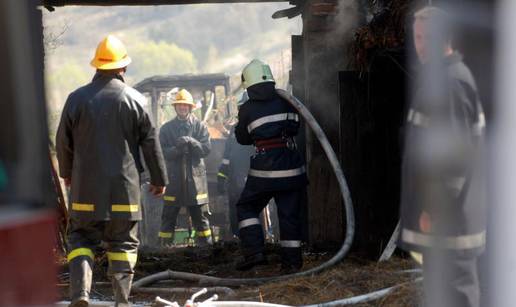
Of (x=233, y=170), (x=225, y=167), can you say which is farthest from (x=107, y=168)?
(x=233, y=170)

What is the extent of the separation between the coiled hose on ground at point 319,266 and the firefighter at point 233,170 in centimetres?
303

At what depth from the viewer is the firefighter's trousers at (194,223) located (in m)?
10.4

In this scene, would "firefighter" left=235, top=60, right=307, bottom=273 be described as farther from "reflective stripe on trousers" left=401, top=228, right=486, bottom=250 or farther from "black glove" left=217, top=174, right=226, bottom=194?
"reflective stripe on trousers" left=401, top=228, right=486, bottom=250

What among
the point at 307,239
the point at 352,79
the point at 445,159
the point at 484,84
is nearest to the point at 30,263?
the point at 445,159

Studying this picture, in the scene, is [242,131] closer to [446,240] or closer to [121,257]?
[121,257]

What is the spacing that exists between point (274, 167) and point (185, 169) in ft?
10.9

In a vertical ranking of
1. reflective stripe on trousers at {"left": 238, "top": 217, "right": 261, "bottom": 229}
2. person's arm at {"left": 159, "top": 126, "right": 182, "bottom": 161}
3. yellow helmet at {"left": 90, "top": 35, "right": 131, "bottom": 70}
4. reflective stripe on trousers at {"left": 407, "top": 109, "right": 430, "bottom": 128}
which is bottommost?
reflective stripe on trousers at {"left": 238, "top": 217, "right": 261, "bottom": 229}

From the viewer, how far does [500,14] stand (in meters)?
3.08

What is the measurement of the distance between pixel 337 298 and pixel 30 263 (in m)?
3.93

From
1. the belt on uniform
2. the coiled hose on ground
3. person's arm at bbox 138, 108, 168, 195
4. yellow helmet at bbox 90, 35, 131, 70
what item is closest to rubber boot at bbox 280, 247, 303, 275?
the coiled hose on ground

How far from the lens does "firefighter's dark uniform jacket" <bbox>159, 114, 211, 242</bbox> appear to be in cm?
1030

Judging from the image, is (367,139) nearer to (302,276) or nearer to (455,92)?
(302,276)

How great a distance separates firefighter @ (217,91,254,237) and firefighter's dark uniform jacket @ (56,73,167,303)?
4.59 m

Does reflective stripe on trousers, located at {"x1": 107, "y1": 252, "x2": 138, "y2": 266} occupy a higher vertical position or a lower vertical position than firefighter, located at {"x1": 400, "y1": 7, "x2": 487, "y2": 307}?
lower
